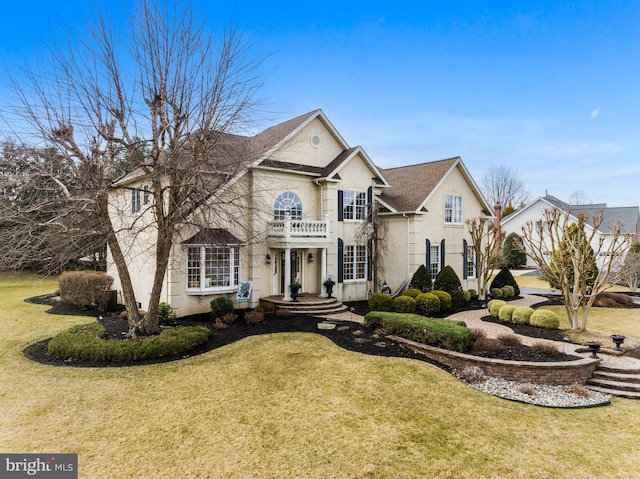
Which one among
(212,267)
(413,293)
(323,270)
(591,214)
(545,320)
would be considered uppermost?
(591,214)

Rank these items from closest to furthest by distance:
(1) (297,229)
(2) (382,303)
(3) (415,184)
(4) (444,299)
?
(2) (382,303), (1) (297,229), (4) (444,299), (3) (415,184)

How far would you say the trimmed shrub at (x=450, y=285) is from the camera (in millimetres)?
19000

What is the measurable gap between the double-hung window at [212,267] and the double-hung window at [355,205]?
631 centimetres

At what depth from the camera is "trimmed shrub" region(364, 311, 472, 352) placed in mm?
10797

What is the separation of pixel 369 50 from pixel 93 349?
15066mm

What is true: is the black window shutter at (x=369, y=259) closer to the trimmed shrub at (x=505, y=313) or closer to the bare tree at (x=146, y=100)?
the trimmed shrub at (x=505, y=313)

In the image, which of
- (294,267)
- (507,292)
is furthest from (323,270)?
(507,292)

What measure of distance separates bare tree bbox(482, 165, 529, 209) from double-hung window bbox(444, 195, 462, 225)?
137 feet

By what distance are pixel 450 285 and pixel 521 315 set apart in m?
4.65

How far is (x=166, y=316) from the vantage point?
13.6 meters

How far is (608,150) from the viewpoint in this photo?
1091 inches

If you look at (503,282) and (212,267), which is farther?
(503,282)

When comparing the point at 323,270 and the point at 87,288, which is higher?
the point at 323,270

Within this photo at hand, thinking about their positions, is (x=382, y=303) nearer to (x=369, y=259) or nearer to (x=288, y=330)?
(x=369, y=259)
